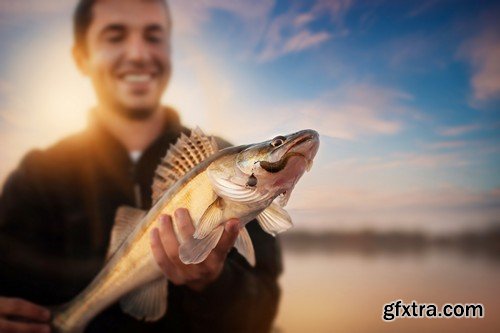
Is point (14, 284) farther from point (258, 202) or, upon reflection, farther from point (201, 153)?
point (258, 202)

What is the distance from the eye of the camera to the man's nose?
157cm

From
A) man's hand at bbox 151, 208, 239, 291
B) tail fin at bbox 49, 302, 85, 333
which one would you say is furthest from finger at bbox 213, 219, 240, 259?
tail fin at bbox 49, 302, 85, 333

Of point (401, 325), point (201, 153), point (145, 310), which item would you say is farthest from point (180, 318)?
point (401, 325)

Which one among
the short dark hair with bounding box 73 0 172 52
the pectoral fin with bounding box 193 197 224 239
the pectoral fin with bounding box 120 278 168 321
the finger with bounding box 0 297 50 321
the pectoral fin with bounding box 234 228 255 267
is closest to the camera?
the pectoral fin with bounding box 193 197 224 239

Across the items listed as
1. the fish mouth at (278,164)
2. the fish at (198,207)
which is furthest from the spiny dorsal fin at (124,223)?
the fish mouth at (278,164)

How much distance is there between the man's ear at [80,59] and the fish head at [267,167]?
1.01 m

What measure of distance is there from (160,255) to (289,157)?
24.7 inches

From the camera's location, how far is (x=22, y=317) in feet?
4.88

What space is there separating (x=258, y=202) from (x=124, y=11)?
118 cm

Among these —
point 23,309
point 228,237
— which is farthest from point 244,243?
point 23,309

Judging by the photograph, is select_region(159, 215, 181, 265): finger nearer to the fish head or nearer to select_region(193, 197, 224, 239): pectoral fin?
select_region(193, 197, 224, 239): pectoral fin

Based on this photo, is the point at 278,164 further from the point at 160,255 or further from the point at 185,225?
the point at 160,255

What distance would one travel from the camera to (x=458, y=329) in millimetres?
1550

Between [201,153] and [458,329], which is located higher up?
[201,153]
